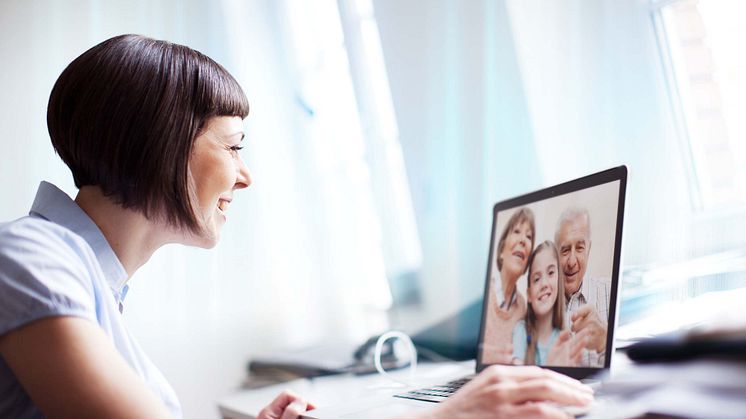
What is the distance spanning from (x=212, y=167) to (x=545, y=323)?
0.58m

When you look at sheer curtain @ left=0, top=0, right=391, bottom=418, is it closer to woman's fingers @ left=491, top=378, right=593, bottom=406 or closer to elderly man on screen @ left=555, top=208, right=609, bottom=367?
elderly man on screen @ left=555, top=208, right=609, bottom=367

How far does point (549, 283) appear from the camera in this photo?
1090 millimetres

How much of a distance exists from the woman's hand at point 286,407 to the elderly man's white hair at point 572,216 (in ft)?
1.61

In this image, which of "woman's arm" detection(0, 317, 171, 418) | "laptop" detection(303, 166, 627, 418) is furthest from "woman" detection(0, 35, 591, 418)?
"laptop" detection(303, 166, 627, 418)

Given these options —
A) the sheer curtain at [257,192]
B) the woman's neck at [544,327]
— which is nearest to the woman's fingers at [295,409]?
the woman's neck at [544,327]

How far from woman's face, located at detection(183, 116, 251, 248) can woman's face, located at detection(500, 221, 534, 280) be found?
19.6 inches

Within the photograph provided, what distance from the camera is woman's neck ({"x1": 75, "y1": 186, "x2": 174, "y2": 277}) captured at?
1033 millimetres

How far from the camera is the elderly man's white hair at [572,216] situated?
3.43 ft

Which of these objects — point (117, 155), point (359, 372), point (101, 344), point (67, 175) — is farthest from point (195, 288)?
point (101, 344)

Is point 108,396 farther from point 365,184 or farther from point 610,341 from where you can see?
point 365,184

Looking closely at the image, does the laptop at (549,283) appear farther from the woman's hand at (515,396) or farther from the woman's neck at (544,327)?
the woman's hand at (515,396)

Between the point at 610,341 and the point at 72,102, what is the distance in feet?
2.73

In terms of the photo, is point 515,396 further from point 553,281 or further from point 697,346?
point 553,281

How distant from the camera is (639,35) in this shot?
1.20 meters
